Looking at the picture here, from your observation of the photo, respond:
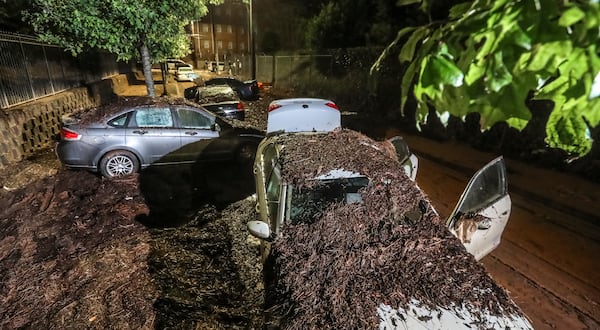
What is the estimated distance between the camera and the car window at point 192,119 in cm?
743

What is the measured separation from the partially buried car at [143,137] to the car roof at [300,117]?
1.94 meters

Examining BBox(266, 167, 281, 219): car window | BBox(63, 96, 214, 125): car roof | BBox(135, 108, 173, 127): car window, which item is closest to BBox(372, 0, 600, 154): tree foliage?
BBox(266, 167, 281, 219): car window

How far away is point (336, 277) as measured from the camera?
261cm

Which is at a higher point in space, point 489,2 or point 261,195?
point 489,2

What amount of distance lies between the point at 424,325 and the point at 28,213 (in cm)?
634

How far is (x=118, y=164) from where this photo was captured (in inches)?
275

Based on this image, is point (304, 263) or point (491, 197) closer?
point (304, 263)

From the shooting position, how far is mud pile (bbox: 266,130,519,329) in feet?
7.91

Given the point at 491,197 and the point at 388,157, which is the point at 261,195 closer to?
the point at 388,157

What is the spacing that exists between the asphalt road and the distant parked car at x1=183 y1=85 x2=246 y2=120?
22.8ft

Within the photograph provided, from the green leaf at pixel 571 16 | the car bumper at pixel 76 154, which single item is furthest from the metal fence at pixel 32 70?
the green leaf at pixel 571 16

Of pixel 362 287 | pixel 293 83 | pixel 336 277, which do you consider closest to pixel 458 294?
pixel 362 287

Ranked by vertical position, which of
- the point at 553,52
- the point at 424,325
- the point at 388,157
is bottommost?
the point at 424,325

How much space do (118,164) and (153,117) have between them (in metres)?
1.29
